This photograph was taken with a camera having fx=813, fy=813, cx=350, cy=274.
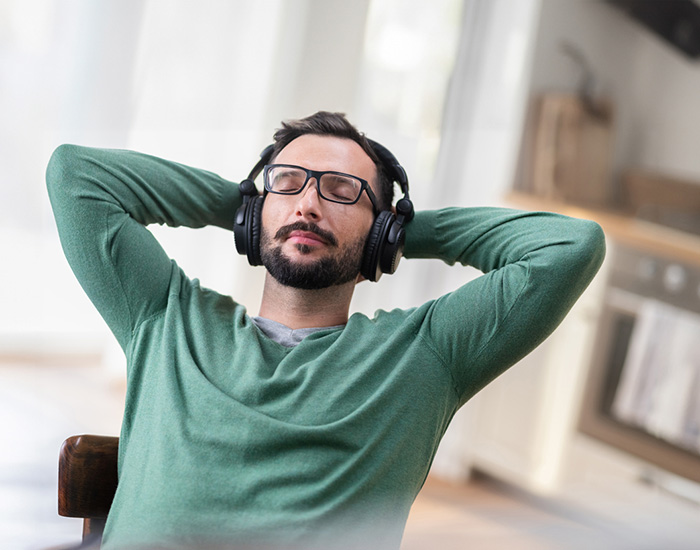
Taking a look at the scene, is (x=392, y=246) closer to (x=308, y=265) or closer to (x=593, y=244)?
(x=308, y=265)

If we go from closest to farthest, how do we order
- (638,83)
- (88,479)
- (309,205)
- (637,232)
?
(88,479)
(309,205)
(637,232)
(638,83)

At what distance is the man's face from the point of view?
1.32 metres

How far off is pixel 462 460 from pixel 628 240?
1012 mm

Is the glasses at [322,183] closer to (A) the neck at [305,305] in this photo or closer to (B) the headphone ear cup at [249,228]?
(B) the headphone ear cup at [249,228]

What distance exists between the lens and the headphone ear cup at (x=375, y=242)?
1.37m

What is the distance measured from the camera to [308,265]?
4.34 feet

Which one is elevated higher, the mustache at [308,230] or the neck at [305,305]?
the mustache at [308,230]

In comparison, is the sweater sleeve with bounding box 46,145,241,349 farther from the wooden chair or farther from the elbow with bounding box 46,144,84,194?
the wooden chair

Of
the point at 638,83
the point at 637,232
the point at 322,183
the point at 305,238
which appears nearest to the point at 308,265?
the point at 305,238

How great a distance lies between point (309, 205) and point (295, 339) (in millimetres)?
223

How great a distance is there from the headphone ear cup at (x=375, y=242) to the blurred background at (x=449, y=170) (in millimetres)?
1009

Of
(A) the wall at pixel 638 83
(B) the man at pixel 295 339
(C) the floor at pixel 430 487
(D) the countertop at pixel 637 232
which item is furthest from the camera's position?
(A) the wall at pixel 638 83

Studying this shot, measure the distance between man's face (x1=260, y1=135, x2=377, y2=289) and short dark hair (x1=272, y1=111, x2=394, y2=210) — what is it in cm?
3

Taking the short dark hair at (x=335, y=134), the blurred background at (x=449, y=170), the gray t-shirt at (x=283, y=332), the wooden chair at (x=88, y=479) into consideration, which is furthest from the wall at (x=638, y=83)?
the wooden chair at (x=88, y=479)
